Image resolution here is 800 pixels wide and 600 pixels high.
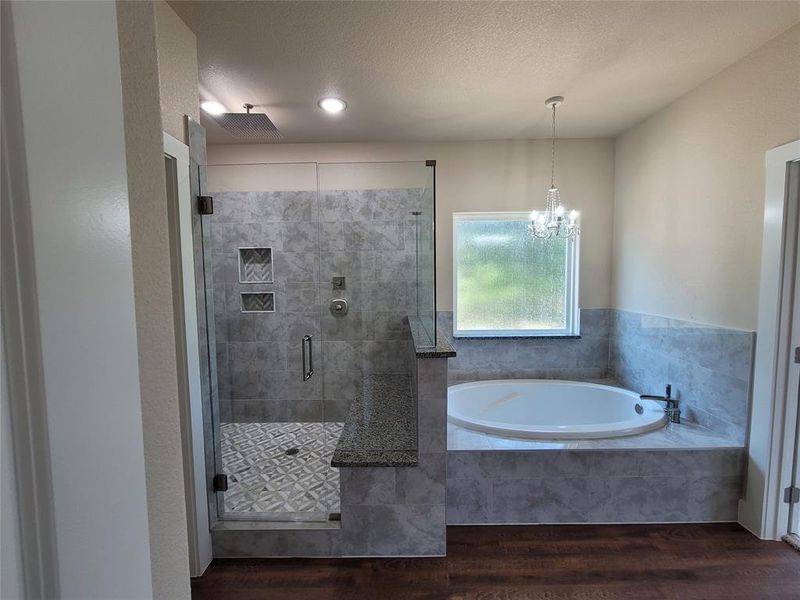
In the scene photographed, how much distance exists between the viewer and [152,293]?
0.52m

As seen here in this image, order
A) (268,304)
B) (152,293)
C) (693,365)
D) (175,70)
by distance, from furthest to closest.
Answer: (268,304), (693,365), (175,70), (152,293)

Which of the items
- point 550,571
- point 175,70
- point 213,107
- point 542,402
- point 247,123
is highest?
point 213,107

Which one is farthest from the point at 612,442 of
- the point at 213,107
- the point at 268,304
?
the point at 213,107

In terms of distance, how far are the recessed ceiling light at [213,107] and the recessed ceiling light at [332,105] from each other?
2.37 feet

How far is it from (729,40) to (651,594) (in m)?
2.84

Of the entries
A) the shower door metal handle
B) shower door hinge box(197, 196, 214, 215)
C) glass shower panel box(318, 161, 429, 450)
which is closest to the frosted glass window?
glass shower panel box(318, 161, 429, 450)

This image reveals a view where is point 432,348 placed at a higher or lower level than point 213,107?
lower

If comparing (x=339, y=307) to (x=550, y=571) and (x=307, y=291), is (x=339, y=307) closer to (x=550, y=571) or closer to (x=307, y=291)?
(x=307, y=291)

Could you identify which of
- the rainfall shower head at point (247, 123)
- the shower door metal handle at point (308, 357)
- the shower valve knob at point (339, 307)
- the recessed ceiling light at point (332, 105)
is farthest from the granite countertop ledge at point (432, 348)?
the rainfall shower head at point (247, 123)

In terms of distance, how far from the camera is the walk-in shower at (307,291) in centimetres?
288

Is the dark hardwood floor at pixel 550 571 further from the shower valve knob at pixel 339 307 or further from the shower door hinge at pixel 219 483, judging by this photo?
the shower valve knob at pixel 339 307

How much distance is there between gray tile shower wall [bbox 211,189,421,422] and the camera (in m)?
2.91

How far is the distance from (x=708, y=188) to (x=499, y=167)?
152 centimetres

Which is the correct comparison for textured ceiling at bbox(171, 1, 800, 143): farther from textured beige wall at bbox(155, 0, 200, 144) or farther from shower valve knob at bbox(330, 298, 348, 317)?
shower valve knob at bbox(330, 298, 348, 317)
